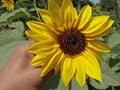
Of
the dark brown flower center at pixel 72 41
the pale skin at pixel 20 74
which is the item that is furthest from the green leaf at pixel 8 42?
the dark brown flower center at pixel 72 41

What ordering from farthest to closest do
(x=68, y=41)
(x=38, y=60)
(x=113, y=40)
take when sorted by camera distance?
1. (x=113, y=40)
2. (x=68, y=41)
3. (x=38, y=60)

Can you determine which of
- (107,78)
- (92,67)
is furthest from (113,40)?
(92,67)

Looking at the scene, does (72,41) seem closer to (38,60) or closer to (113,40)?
(38,60)

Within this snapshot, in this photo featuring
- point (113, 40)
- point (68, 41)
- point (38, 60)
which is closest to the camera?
point (38, 60)

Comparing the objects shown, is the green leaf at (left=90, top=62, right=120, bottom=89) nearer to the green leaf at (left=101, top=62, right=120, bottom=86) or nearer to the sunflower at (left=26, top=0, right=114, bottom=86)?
the green leaf at (left=101, top=62, right=120, bottom=86)

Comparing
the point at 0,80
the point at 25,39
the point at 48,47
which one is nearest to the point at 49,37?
the point at 48,47

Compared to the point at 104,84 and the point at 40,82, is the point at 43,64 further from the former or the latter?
the point at 104,84

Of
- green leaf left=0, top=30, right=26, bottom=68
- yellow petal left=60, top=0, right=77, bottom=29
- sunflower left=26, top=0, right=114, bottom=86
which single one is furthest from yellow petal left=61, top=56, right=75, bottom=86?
green leaf left=0, top=30, right=26, bottom=68
